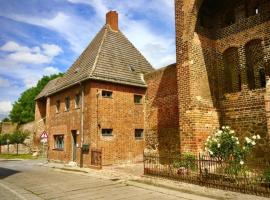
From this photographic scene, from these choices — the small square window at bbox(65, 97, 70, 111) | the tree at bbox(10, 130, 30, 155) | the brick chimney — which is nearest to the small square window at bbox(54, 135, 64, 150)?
the small square window at bbox(65, 97, 70, 111)

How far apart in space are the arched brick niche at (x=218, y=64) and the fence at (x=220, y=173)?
160 cm

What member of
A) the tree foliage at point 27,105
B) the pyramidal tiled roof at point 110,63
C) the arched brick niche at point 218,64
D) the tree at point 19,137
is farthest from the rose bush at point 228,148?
the tree foliage at point 27,105

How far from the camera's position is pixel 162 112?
1888 cm

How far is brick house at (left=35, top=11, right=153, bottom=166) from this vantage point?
19078 millimetres

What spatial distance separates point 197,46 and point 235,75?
7.52 feet

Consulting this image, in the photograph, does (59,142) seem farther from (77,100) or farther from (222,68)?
(222,68)

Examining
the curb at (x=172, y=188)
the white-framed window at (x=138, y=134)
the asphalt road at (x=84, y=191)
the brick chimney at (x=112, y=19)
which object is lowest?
the asphalt road at (x=84, y=191)

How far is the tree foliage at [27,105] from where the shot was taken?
57469mm

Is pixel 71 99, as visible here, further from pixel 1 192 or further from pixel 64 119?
pixel 1 192

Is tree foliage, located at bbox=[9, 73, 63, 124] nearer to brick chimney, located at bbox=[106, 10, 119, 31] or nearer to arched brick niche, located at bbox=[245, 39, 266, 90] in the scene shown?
brick chimney, located at bbox=[106, 10, 119, 31]

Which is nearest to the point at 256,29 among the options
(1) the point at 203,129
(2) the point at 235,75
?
(2) the point at 235,75

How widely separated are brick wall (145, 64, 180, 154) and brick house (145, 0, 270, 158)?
Answer: 3092mm

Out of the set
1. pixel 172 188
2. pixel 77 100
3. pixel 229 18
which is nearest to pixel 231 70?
pixel 229 18

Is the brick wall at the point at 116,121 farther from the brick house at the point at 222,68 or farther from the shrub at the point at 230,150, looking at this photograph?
the shrub at the point at 230,150
